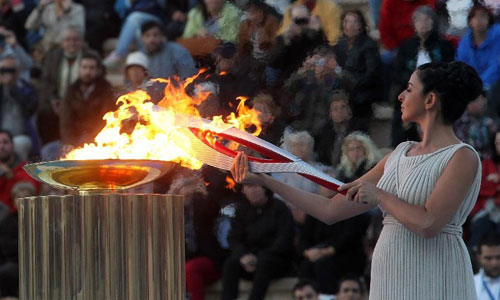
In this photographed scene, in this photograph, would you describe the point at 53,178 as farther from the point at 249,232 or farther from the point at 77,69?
the point at 77,69

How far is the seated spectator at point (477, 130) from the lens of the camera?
6750mm

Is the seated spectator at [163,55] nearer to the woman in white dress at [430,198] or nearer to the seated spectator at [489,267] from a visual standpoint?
the seated spectator at [489,267]

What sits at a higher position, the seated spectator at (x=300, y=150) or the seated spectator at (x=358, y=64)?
the seated spectator at (x=358, y=64)

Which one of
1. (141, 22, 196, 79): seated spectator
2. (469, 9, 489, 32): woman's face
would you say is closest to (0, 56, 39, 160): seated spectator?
(141, 22, 196, 79): seated spectator

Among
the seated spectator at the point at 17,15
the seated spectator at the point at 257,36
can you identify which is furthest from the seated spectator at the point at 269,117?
the seated spectator at the point at 17,15

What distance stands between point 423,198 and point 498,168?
133 inches

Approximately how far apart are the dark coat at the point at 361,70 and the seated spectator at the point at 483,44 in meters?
0.54

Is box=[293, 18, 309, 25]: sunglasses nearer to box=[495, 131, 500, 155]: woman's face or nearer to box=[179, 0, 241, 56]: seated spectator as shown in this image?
box=[179, 0, 241, 56]: seated spectator

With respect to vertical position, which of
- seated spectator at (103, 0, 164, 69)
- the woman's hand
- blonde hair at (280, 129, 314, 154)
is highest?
seated spectator at (103, 0, 164, 69)

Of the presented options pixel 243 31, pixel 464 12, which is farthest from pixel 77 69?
pixel 464 12

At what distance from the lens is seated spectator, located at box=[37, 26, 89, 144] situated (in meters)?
8.54

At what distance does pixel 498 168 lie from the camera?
6680mm

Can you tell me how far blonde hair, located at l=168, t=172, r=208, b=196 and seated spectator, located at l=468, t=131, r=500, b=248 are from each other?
61.2 inches

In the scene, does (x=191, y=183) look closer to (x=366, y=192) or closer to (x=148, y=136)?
(x=148, y=136)
